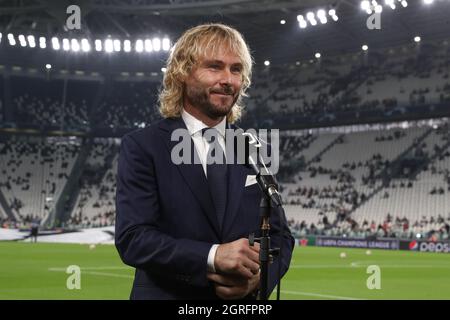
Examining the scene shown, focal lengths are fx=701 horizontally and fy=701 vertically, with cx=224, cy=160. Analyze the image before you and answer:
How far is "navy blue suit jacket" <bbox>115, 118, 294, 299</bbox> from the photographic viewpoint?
371cm

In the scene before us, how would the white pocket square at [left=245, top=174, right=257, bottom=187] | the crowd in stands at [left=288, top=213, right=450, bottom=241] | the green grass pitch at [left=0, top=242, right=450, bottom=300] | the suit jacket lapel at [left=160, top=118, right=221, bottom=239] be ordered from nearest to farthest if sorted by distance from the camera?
the suit jacket lapel at [left=160, top=118, right=221, bottom=239] < the white pocket square at [left=245, top=174, right=257, bottom=187] < the green grass pitch at [left=0, top=242, right=450, bottom=300] < the crowd in stands at [left=288, top=213, right=450, bottom=241]

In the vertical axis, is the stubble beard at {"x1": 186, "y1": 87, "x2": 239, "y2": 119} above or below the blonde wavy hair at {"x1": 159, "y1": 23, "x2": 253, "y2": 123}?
below

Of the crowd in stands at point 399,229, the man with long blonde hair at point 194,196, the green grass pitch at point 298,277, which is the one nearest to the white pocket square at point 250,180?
the man with long blonde hair at point 194,196

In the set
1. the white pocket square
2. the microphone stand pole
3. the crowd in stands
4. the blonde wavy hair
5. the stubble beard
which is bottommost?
the crowd in stands

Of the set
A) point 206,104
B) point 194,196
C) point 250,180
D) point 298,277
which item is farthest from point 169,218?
point 298,277

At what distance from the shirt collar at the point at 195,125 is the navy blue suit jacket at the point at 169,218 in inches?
5.3

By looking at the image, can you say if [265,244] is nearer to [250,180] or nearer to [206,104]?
[250,180]

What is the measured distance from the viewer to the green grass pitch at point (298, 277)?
61.3ft

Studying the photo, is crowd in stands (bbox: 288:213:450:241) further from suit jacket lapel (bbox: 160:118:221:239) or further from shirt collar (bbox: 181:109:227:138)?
suit jacket lapel (bbox: 160:118:221:239)

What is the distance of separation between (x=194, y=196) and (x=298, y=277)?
68.6 feet

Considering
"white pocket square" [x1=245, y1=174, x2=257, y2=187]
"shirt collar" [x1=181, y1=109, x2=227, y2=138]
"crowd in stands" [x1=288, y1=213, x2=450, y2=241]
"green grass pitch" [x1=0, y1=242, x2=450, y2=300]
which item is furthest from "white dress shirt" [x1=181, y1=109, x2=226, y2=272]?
"crowd in stands" [x1=288, y1=213, x2=450, y2=241]

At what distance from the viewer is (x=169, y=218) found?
12.8ft

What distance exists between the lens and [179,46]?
411cm
